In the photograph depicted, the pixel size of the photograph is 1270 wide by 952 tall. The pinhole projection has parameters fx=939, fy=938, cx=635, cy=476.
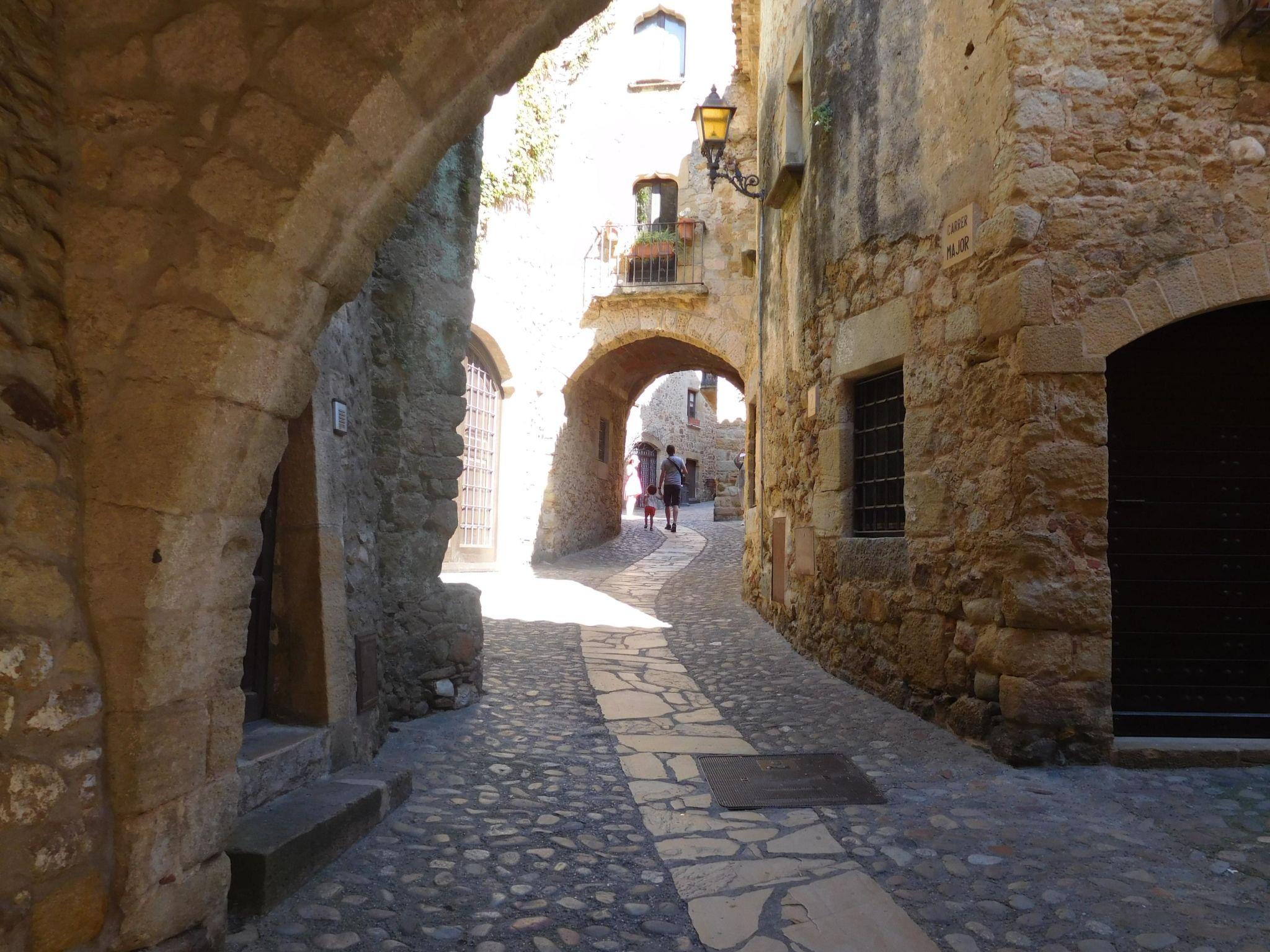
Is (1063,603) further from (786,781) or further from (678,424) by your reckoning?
(678,424)

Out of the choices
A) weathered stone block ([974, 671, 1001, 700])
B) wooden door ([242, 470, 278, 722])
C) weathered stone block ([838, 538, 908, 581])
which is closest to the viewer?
wooden door ([242, 470, 278, 722])

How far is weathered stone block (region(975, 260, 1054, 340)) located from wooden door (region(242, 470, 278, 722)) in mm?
3227

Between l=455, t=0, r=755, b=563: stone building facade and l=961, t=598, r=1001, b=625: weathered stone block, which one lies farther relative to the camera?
l=455, t=0, r=755, b=563: stone building facade

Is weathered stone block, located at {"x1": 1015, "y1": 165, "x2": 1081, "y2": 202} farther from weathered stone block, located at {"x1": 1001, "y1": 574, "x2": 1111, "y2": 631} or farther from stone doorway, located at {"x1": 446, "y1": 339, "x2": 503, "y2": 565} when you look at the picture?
stone doorway, located at {"x1": 446, "y1": 339, "x2": 503, "y2": 565}

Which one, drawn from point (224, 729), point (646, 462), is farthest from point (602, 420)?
point (224, 729)

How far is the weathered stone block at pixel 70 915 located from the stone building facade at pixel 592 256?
1061 centimetres

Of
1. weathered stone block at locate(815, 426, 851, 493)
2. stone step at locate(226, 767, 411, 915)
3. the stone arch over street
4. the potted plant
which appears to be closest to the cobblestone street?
stone step at locate(226, 767, 411, 915)

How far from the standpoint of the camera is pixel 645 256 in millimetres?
13906

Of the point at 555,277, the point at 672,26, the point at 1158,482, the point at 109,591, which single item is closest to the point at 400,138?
the point at 109,591

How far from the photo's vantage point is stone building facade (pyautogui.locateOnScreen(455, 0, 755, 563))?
495 inches

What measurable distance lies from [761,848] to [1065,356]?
2551mm

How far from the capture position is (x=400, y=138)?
2.10m

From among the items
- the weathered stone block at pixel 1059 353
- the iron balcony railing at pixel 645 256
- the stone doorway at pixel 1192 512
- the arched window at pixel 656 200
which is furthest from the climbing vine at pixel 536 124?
the stone doorway at pixel 1192 512

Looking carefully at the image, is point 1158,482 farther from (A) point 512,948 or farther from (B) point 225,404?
(B) point 225,404
